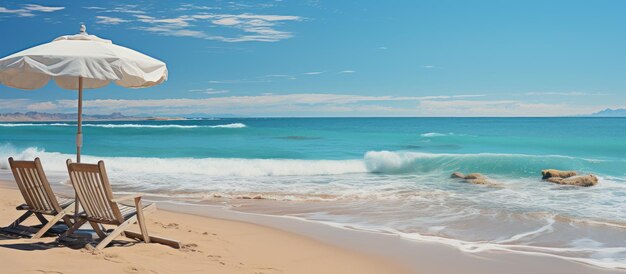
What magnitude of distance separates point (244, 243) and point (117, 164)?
1620cm

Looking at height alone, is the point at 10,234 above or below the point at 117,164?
above

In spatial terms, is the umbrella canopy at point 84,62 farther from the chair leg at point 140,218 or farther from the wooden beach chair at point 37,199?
the chair leg at point 140,218

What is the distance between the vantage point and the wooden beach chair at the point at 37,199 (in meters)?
6.06

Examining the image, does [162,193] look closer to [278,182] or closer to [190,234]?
[278,182]

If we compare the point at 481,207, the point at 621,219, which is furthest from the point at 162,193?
the point at 621,219

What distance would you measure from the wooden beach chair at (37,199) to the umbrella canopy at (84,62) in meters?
1.10

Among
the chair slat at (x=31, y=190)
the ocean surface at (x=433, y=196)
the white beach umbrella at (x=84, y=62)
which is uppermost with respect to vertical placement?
the white beach umbrella at (x=84, y=62)

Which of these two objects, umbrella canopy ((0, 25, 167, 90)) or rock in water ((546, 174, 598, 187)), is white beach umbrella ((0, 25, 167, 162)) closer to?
umbrella canopy ((0, 25, 167, 90))

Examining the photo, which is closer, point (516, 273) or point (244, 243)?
point (516, 273)

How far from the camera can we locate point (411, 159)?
2233 centimetres

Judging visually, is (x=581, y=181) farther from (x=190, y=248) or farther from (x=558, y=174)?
(x=190, y=248)

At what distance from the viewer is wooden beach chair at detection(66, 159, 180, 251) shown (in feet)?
18.3

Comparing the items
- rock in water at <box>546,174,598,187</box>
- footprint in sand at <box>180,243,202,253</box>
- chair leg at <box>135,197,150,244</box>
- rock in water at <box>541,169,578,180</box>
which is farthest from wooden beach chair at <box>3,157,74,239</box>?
rock in water at <box>541,169,578,180</box>

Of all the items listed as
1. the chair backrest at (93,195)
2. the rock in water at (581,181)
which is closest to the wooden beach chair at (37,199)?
the chair backrest at (93,195)
